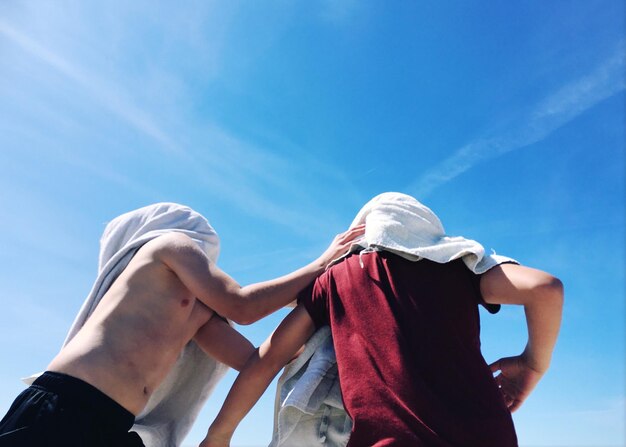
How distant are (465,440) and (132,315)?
6.03 feet

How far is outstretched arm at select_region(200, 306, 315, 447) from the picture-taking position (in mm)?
2857

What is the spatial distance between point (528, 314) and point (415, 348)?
63 centimetres

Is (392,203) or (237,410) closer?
(237,410)

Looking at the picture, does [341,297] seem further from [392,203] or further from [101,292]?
[101,292]

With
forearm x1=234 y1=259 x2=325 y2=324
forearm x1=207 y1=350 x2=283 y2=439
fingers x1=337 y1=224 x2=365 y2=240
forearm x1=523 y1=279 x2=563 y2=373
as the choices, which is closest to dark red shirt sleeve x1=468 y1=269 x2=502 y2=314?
forearm x1=523 y1=279 x2=563 y2=373

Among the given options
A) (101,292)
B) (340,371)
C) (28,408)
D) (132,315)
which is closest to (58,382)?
(28,408)

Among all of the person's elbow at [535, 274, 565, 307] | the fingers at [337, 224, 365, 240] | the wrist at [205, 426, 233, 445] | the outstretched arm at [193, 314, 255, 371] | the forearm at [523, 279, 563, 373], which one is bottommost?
the wrist at [205, 426, 233, 445]

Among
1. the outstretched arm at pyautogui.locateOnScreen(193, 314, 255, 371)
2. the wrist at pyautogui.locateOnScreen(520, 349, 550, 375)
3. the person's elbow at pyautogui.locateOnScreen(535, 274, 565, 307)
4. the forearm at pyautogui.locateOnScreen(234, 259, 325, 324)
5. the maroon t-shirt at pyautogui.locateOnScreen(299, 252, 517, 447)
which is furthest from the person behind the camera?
the outstretched arm at pyautogui.locateOnScreen(193, 314, 255, 371)

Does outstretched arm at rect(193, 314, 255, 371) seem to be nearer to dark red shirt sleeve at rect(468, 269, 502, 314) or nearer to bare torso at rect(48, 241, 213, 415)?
bare torso at rect(48, 241, 213, 415)

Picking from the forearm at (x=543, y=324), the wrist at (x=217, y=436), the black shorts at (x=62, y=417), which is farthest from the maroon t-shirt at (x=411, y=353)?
the black shorts at (x=62, y=417)

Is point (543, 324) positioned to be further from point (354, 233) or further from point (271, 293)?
point (271, 293)

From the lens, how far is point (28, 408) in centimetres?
270

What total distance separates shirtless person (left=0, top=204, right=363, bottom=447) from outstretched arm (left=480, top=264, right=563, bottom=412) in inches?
35.6

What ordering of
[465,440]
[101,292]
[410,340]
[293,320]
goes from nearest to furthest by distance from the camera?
1. [465,440]
2. [410,340]
3. [293,320]
4. [101,292]
